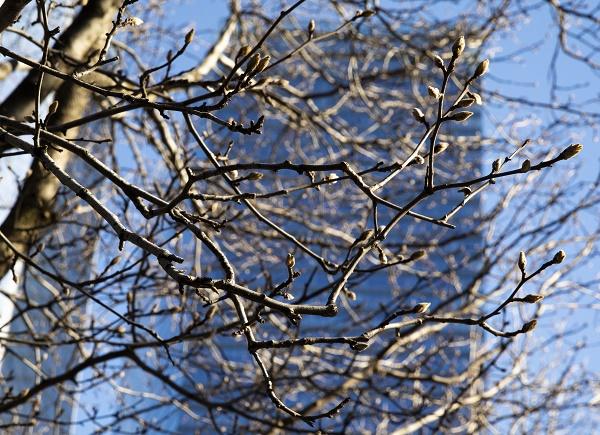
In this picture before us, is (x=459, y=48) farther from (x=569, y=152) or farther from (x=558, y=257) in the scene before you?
(x=558, y=257)

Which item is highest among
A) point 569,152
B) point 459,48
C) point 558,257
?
point 459,48

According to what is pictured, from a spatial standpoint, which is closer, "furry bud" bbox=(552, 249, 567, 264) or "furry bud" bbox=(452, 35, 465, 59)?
"furry bud" bbox=(452, 35, 465, 59)

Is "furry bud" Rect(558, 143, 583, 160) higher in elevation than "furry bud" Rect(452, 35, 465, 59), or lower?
lower

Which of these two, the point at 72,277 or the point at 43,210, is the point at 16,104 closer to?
the point at 43,210

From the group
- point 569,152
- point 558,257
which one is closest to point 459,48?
point 569,152

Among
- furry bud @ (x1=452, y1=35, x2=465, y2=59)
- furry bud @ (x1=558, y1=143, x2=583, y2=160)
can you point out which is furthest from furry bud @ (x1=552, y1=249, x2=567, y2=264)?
furry bud @ (x1=452, y1=35, x2=465, y2=59)

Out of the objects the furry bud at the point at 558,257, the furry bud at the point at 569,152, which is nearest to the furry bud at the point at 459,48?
the furry bud at the point at 569,152

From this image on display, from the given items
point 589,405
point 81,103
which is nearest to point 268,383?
point 81,103

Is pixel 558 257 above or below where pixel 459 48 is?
below

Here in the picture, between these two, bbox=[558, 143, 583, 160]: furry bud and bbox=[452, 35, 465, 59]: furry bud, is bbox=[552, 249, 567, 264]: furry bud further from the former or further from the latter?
bbox=[452, 35, 465, 59]: furry bud

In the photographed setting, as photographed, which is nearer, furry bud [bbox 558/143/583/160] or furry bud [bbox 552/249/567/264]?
furry bud [bbox 558/143/583/160]

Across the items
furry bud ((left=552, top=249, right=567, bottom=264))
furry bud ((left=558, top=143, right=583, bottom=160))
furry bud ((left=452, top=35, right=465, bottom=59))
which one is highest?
furry bud ((left=452, top=35, right=465, bottom=59))

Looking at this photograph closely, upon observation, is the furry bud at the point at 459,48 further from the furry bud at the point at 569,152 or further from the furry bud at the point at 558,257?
the furry bud at the point at 558,257

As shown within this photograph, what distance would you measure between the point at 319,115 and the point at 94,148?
379cm
